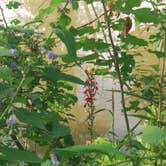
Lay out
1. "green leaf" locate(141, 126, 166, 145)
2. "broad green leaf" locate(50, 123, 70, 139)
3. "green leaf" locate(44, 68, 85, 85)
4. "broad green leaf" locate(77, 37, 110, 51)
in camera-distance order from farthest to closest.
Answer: "broad green leaf" locate(77, 37, 110, 51) → "broad green leaf" locate(50, 123, 70, 139) → "green leaf" locate(44, 68, 85, 85) → "green leaf" locate(141, 126, 166, 145)

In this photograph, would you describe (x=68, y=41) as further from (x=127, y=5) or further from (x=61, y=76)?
(x=127, y=5)

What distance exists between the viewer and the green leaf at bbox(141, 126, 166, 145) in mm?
454

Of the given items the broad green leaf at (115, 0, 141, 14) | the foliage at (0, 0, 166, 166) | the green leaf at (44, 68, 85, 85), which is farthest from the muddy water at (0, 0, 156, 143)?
the green leaf at (44, 68, 85, 85)

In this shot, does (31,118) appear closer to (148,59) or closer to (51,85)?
(51,85)

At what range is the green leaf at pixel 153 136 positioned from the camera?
0.45m

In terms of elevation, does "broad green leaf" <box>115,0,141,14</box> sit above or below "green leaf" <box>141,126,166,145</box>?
above

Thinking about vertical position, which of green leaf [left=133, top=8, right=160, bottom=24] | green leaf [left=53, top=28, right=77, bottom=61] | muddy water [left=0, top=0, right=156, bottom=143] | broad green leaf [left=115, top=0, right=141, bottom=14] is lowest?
muddy water [left=0, top=0, right=156, bottom=143]

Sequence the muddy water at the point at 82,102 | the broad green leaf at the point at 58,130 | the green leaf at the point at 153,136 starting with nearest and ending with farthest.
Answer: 1. the green leaf at the point at 153,136
2. the broad green leaf at the point at 58,130
3. the muddy water at the point at 82,102

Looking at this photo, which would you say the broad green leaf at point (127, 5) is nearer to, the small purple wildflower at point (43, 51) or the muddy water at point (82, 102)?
the small purple wildflower at point (43, 51)

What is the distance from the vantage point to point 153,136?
467 mm

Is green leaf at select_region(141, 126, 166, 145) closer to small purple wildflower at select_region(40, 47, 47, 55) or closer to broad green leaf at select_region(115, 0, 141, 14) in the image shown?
broad green leaf at select_region(115, 0, 141, 14)

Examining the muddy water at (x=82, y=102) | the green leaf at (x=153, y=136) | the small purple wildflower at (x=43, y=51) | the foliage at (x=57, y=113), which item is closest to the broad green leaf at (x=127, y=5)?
the foliage at (x=57, y=113)

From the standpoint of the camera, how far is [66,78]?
57 cm

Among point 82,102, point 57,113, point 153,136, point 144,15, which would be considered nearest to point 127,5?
point 144,15
